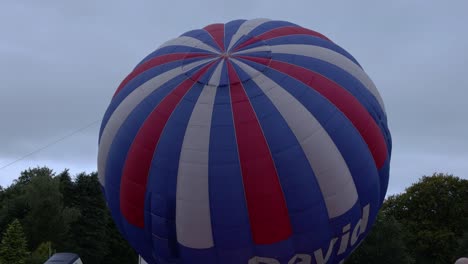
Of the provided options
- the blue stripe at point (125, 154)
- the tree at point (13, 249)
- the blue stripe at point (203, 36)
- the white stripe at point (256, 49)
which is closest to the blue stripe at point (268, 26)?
the white stripe at point (256, 49)

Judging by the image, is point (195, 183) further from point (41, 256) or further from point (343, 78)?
point (41, 256)

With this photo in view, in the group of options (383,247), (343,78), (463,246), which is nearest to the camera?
(343,78)

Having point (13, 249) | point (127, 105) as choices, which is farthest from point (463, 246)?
point (127, 105)

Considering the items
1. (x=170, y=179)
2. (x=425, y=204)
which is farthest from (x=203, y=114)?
(x=425, y=204)

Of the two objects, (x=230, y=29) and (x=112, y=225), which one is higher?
(x=112, y=225)

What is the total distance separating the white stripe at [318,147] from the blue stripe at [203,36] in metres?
1.38

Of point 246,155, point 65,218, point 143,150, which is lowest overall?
point 246,155

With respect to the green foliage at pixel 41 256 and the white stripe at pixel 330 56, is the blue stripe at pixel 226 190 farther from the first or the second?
the green foliage at pixel 41 256

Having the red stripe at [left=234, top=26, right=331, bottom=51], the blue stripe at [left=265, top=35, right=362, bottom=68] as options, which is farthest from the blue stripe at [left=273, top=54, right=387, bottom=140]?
the red stripe at [left=234, top=26, right=331, bottom=51]

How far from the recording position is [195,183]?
10266 mm

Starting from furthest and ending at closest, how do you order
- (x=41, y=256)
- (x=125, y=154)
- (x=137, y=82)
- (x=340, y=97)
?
(x=41, y=256) → (x=137, y=82) → (x=125, y=154) → (x=340, y=97)

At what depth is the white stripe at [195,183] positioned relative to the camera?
1026 centimetres

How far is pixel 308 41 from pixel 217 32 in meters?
1.96

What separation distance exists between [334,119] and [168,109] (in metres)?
3.13
